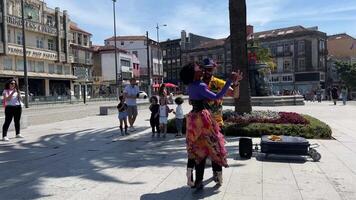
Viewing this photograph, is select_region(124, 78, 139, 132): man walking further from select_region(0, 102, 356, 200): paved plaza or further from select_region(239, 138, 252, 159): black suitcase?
select_region(239, 138, 252, 159): black suitcase

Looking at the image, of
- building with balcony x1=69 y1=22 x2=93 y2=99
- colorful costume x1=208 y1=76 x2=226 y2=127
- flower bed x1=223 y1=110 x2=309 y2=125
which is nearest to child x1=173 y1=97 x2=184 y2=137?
flower bed x1=223 y1=110 x2=309 y2=125

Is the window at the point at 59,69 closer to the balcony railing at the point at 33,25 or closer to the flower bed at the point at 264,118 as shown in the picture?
the balcony railing at the point at 33,25

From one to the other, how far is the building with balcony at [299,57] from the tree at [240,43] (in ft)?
209

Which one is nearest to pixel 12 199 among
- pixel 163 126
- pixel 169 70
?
pixel 163 126

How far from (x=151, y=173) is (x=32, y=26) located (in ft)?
175

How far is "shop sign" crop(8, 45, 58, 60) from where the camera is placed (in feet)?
169

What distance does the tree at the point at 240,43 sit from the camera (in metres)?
13.4

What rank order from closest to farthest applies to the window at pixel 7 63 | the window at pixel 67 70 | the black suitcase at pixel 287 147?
the black suitcase at pixel 287 147, the window at pixel 7 63, the window at pixel 67 70

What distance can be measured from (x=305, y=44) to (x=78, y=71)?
38.7 m

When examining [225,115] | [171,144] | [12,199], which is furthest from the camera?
[225,115]

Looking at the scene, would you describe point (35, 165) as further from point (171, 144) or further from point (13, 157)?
point (171, 144)

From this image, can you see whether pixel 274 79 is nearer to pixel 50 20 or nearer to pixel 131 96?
pixel 50 20

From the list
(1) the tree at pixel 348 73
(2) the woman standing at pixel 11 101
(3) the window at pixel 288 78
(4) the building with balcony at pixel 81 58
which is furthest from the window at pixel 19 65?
(1) the tree at pixel 348 73

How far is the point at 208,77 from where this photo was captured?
6605mm
